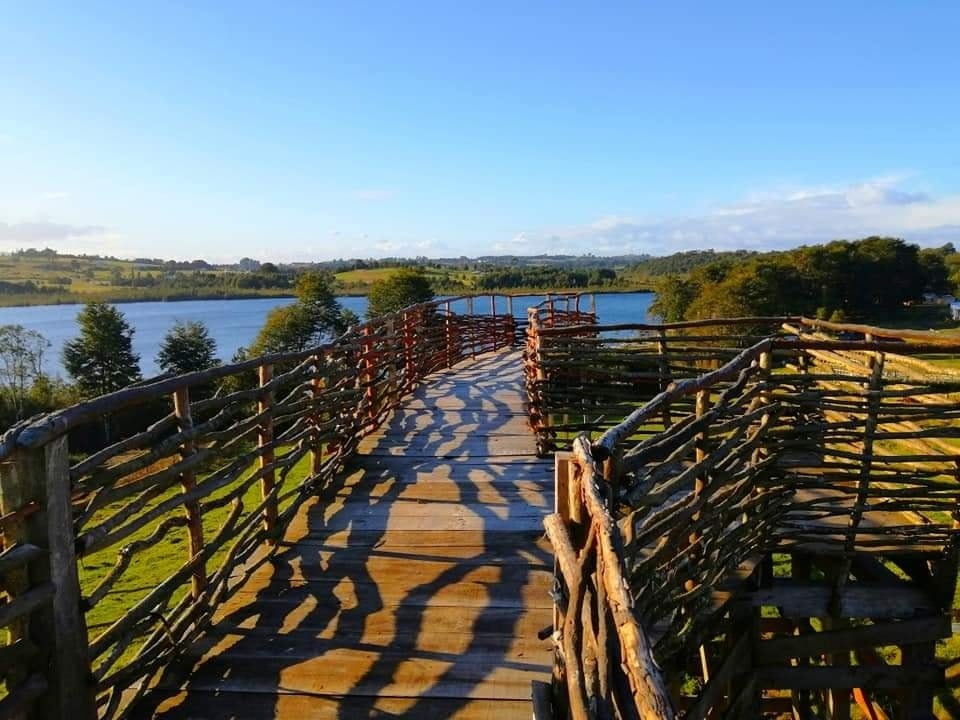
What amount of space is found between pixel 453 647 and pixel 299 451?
2182 mm

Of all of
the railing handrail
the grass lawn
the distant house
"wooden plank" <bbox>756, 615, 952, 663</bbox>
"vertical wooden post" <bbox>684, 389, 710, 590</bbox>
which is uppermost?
the railing handrail

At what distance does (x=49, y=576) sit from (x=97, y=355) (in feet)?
139

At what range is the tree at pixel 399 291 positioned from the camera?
47912mm

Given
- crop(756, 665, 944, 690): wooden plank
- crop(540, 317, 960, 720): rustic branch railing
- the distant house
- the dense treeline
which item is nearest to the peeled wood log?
crop(540, 317, 960, 720): rustic branch railing

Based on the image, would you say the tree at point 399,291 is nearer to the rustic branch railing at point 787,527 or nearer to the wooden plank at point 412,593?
the rustic branch railing at point 787,527

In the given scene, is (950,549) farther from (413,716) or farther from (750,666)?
(413,716)

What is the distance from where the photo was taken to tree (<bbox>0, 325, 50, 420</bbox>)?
39.0m

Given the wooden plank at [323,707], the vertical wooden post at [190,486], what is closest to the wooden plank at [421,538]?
the vertical wooden post at [190,486]

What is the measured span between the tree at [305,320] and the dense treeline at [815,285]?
89.4ft

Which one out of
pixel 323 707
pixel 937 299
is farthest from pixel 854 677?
pixel 937 299

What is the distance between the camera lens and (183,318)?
81.7 meters

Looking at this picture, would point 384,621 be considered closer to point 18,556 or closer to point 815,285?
point 18,556

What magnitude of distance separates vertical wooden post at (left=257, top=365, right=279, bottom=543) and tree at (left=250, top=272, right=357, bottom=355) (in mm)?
42069

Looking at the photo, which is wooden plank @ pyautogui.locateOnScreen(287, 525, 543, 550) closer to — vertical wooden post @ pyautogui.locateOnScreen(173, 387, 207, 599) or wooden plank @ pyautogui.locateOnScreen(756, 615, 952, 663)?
vertical wooden post @ pyautogui.locateOnScreen(173, 387, 207, 599)
